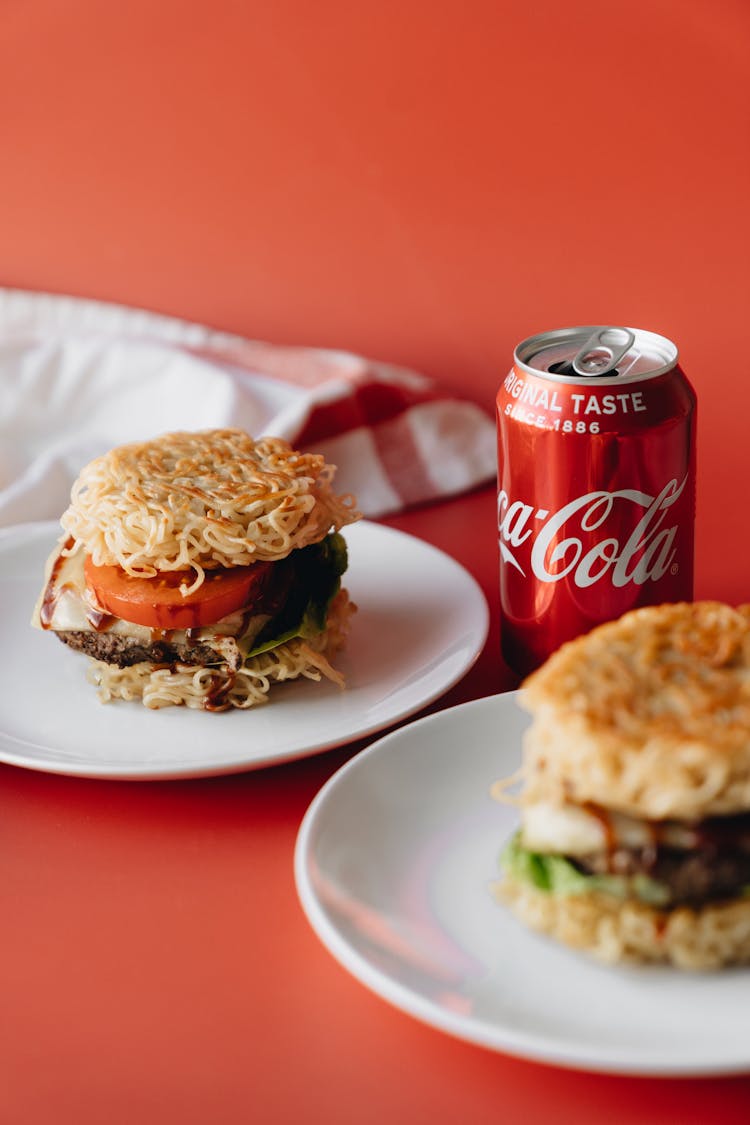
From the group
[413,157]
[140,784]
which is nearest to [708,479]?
[413,157]

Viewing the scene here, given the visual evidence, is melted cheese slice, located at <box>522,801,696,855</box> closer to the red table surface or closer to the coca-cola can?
the red table surface

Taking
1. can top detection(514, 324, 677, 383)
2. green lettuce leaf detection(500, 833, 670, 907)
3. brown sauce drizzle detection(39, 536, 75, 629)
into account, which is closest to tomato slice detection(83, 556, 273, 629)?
brown sauce drizzle detection(39, 536, 75, 629)

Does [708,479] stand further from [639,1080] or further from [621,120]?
[639,1080]

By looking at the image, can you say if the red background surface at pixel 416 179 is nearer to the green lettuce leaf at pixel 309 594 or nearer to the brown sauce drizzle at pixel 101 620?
the green lettuce leaf at pixel 309 594

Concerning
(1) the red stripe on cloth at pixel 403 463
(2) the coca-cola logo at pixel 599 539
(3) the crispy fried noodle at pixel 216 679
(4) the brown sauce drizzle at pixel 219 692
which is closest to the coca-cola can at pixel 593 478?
(2) the coca-cola logo at pixel 599 539

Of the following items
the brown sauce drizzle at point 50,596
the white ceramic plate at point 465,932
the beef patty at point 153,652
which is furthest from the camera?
the brown sauce drizzle at point 50,596

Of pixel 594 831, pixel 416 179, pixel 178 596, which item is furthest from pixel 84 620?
pixel 416 179

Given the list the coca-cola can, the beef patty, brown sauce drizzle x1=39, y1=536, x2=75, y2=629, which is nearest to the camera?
the coca-cola can
